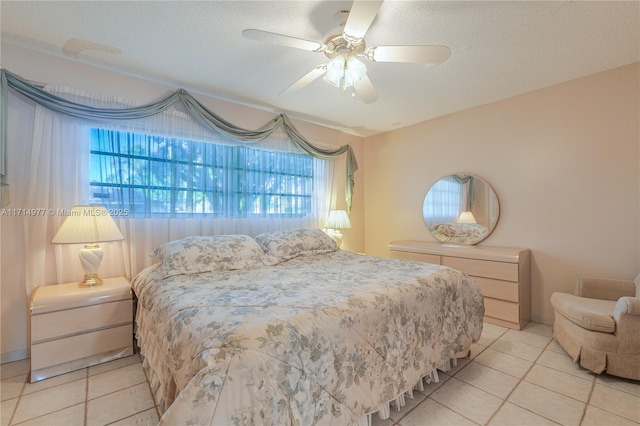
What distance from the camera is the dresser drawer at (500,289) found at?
8.80ft

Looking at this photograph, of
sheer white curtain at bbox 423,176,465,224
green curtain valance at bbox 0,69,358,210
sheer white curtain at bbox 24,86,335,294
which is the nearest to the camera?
green curtain valance at bbox 0,69,358,210

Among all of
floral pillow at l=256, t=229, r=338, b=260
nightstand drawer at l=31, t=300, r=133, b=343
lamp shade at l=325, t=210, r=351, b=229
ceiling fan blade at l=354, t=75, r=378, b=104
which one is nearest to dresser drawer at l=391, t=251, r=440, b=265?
lamp shade at l=325, t=210, r=351, b=229

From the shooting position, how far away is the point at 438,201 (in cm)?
Answer: 364

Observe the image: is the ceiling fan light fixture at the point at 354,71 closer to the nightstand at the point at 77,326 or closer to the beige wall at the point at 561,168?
the beige wall at the point at 561,168

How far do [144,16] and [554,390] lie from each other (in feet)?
11.9

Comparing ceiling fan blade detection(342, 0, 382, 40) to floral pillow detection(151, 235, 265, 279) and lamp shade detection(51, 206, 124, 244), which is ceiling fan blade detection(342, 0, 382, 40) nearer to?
floral pillow detection(151, 235, 265, 279)

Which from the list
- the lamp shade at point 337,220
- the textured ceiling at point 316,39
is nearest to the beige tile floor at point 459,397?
the lamp shade at point 337,220

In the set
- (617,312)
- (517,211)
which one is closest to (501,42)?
(517,211)

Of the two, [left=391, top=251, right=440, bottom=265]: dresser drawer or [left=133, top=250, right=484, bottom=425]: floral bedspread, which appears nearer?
[left=133, top=250, right=484, bottom=425]: floral bedspread

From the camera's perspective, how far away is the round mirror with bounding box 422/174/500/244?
3229 millimetres

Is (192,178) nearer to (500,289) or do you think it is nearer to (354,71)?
(354,71)

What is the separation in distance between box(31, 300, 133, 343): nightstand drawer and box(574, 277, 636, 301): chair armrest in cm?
379

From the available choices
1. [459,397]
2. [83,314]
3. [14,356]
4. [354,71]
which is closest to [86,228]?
[83,314]

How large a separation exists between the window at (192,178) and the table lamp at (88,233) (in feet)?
1.06
